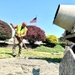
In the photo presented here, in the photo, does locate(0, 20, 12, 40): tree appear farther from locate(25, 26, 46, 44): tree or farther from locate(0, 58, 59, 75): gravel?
locate(0, 58, 59, 75): gravel

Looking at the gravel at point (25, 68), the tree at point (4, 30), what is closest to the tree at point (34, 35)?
the tree at point (4, 30)

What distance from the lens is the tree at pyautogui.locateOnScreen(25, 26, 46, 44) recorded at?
37531 millimetres

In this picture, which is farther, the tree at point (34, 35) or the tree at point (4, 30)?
the tree at point (34, 35)

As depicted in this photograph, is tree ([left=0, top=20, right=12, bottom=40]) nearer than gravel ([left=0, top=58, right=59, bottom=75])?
No

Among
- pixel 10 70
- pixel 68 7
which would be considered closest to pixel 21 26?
pixel 10 70

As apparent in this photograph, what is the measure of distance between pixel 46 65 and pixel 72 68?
687 centimetres

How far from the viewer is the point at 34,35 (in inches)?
1511

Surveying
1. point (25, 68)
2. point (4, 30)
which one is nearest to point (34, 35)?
point (4, 30)

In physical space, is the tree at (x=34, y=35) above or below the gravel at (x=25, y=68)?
above

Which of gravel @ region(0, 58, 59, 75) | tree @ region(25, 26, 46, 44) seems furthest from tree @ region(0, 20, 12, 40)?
gravel @ region(0, 58, 59, 75)

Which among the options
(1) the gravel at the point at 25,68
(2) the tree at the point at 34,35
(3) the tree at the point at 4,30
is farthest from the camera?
(2) the tree at the point at 34,35

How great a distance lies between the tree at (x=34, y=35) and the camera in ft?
123

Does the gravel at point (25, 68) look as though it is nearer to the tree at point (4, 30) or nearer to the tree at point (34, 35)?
the tree at point (4, 30)

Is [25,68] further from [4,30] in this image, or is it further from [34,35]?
[34,35]
